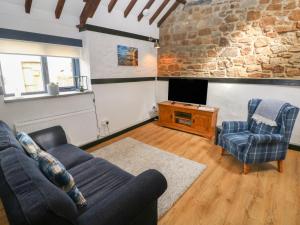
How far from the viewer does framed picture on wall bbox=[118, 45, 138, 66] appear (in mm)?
3661

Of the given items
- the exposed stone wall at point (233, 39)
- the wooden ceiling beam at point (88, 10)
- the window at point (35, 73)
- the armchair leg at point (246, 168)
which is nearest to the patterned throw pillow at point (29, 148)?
the window at point (35, 73)

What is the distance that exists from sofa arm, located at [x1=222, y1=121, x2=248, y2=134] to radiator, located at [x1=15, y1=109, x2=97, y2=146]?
2352 mm

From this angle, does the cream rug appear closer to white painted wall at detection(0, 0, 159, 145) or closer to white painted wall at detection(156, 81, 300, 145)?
white painted wall at detection(0, 0, 159, 145)

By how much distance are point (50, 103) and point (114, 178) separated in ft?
5.67

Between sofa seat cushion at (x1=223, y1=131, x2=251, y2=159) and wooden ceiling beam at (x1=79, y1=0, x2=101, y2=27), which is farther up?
wooden ceiling beam at (x1=79, y1=0, x2=101, y2=27)

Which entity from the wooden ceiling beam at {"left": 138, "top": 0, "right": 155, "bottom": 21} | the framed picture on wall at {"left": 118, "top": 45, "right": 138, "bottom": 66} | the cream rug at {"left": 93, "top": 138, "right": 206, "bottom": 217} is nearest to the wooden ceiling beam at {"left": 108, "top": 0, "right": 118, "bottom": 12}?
the framed picture on wall at {"left": 118, "top": 45, "right": 138, "bottom": 66}

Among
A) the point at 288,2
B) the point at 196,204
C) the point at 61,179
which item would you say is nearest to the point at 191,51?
the point at 288,2

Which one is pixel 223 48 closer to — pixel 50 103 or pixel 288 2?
pixel 288 2

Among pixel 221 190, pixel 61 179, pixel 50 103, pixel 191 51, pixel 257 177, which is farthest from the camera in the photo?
pixel 191 51

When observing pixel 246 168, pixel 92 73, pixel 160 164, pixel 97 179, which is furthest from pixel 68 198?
pixel 92 73

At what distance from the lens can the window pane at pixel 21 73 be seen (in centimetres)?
247

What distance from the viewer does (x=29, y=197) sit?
32.2 inches

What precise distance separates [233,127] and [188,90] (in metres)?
1.48

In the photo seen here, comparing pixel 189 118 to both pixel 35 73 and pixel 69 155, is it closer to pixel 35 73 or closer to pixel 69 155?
pixel 69 155
